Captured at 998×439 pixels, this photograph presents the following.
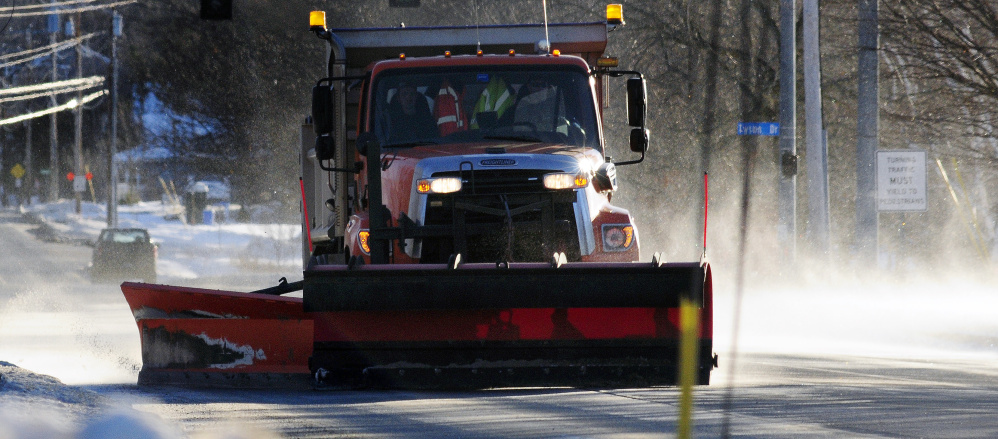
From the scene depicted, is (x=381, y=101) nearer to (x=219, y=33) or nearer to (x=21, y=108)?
(x=219, y=33)

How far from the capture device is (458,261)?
8.56 m

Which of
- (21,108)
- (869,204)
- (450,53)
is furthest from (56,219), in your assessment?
(450,53)

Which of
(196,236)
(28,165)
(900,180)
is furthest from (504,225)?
(28,165)

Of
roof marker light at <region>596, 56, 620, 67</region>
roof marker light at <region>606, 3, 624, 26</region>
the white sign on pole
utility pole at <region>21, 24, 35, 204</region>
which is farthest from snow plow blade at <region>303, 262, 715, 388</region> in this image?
utility pole at <region>21, 24, 35, 204</region>

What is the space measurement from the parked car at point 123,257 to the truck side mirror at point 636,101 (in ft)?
86.3

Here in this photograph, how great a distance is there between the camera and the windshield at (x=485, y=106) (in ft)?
34.3

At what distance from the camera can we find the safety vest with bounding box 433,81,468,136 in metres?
10.4

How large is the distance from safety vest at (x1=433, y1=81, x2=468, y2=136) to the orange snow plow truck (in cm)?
1

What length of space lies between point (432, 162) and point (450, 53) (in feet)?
6.48

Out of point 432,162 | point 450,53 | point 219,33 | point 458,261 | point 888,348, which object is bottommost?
point 888,348

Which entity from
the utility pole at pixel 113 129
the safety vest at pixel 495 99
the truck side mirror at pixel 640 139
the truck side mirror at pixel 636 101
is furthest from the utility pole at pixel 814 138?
the utility pole at pixel 113 129

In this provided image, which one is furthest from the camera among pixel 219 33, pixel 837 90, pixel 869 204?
pixel 219 33

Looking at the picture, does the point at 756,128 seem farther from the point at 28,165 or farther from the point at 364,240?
the point at 28,165

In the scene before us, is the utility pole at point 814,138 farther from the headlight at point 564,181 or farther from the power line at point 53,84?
the power line at point 53,84
